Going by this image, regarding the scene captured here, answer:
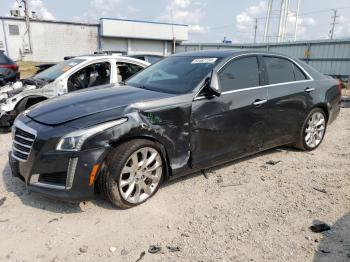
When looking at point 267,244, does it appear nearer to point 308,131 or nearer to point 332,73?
point 308,131

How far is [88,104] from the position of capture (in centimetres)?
356

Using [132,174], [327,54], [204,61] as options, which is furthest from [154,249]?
[327,54]

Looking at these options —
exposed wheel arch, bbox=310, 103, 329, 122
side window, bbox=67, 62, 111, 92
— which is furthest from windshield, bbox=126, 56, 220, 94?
side window, bbox=67, 62, 111, 92

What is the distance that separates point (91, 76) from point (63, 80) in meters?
0.69

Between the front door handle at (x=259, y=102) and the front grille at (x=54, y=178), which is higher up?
the front door handle at (x=259, y=102)

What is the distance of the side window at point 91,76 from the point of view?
264 inches

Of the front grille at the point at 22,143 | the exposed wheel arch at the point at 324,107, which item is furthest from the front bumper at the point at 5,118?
the exposed wheel arch at the point at 324,107

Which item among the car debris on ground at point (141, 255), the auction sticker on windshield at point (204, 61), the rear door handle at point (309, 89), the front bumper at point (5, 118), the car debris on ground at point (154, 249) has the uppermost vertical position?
the auction sticker on windshield at point (204, 61)

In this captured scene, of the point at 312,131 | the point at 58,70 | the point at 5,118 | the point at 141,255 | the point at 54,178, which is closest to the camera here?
the point at 141,255

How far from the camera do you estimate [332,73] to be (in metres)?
20.2

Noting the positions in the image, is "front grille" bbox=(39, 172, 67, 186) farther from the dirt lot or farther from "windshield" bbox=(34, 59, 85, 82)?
"windshield" bbox=(34, 59, 85, 82)

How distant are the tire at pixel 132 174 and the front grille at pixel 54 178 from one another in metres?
0.36

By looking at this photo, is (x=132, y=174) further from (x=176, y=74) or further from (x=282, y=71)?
(x=282, y=71)

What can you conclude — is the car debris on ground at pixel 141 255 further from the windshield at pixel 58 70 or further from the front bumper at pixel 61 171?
the windshield at pixel 58 70
